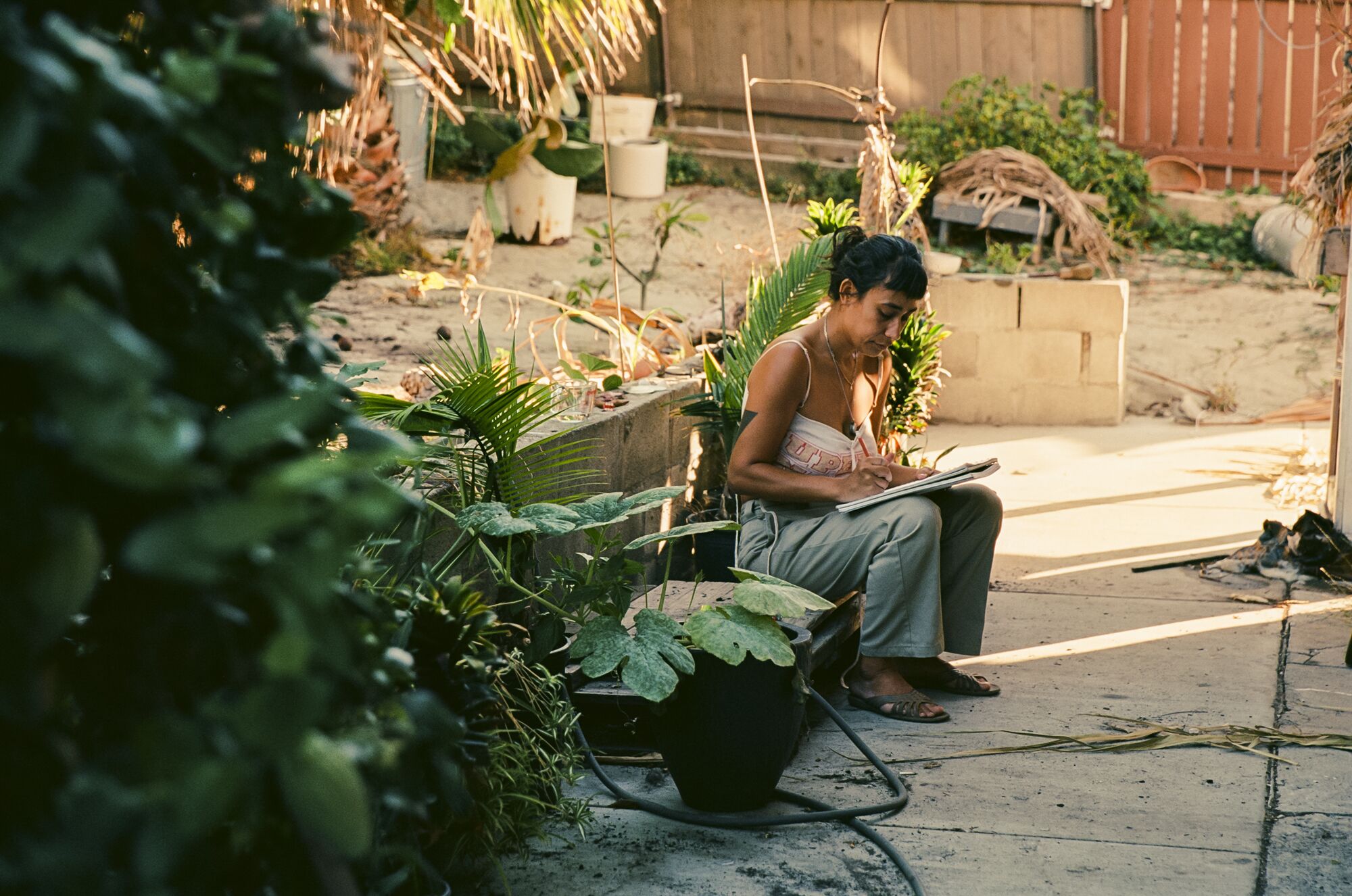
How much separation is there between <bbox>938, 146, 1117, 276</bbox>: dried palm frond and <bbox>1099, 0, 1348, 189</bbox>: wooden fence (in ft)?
5.85

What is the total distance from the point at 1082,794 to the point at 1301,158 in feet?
29.7

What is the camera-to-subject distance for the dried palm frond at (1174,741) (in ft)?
11.2

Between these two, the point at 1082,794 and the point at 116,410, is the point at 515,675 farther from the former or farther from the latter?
the point at 116,410

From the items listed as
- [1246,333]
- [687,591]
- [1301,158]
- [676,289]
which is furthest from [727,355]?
[1301,158]

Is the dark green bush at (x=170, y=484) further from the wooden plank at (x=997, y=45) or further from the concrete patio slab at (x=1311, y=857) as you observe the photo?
the wooden plank at (x=997, y=45)

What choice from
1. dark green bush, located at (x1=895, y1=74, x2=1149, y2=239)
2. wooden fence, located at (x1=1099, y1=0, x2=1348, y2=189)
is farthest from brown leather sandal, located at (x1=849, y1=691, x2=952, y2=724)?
wooden fence, located at (x1=1099, y1=0, x2=1348, y2=189)

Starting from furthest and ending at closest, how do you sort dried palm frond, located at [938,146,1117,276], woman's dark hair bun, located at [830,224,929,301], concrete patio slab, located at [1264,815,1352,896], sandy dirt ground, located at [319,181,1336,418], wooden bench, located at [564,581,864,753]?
1. dried palm frond, located at [938,146,1117,276]
2. sandy dirt ground, located at [319,181,1336,418]
3. woman's dark hair bun, located at [830,224,929,301]
4. wooden bench, located at [564,581,864,753]
5. concrete patio slab, located at [1264,815,1352,896]

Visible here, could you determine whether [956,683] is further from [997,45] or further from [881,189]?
[997,45]

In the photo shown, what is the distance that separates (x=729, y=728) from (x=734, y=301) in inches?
165

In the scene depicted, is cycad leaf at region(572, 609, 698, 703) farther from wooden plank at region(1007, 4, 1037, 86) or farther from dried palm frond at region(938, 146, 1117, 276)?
wooden plank at region(1007, 4, 1037, 86)

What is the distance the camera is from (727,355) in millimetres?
4918

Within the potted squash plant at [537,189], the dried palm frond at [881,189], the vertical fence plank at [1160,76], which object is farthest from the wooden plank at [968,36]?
the dried palm frond at [881,189]

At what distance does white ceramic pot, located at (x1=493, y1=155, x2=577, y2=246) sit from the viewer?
10.1m

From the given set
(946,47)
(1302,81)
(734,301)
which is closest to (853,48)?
(946,47)
